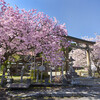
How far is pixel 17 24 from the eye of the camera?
20.6ft

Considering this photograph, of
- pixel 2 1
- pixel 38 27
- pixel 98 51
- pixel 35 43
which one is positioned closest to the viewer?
pixel 2 1

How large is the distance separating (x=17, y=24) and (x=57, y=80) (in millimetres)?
5445

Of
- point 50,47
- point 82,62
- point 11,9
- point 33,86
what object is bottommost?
point 33,86

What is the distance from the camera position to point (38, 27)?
7609 millimetres

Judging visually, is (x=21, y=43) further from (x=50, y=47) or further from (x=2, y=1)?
(x=2, y=1)

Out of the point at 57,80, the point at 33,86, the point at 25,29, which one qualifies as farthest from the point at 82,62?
the point at 25,29

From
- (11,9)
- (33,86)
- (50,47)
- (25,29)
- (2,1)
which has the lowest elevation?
(33,86)

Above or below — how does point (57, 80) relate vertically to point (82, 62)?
below

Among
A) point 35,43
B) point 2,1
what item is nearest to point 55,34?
point 35,43

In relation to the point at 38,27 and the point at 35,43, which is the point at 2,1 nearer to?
the point at 38,27

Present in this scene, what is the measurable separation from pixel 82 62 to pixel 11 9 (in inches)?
548

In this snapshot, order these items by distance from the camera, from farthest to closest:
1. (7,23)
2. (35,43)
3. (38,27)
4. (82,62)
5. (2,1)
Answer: (82,62), (38,27), (35,43), (2,1), (7,23)

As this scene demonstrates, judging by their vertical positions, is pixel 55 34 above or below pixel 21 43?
above

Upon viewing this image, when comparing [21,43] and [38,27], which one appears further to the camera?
[38,27]
